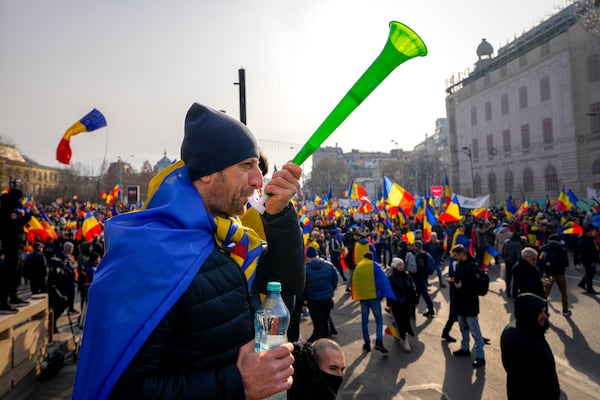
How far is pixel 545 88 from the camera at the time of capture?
3722 cm

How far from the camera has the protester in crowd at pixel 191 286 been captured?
125 centimetres

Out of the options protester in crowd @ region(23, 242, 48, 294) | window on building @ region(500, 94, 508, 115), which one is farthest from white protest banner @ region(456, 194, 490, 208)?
window on building @ region(500, 94, 508, 115)

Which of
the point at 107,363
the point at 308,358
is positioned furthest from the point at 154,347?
the point at 308,358

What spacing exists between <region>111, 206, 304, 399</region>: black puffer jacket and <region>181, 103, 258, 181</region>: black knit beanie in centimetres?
38

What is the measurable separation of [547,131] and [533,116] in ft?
7.09

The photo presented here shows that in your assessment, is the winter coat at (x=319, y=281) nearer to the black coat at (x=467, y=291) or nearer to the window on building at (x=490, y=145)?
the black coat at (x=467, y=291)

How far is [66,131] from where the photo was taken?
31.8ft

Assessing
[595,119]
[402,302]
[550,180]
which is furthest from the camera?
[550,180]

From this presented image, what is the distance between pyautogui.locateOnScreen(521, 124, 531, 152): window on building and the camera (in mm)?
40044

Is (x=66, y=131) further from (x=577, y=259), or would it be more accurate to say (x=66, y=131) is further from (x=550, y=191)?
(x=550, y=191)

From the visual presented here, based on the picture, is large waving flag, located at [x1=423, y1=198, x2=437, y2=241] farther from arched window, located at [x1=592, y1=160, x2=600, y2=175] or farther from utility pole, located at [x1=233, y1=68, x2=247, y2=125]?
arched window, located at [x1=592, y1=160, x2=600, y2=175]

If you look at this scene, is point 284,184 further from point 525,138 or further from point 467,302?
point 525,138

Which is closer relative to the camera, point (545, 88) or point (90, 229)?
point (90, 229)

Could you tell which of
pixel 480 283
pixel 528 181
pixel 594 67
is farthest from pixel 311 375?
pixel 528 181
